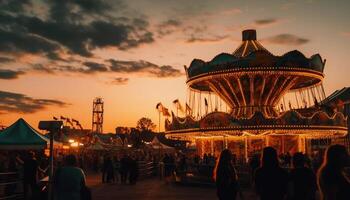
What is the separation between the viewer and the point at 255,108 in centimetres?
3638

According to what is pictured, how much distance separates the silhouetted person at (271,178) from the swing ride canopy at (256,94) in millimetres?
24535

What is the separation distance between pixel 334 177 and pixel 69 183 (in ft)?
13.3

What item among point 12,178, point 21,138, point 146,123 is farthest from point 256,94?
point 146,123

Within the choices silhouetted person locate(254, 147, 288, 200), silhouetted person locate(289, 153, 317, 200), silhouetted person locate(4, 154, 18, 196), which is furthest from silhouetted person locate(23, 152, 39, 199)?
silhouetted person locate(289, 153, 317, 200)

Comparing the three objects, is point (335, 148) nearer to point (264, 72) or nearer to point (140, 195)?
point (140, 195)

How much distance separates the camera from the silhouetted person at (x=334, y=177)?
5.26 metres

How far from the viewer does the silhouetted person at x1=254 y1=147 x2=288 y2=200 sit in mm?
7047

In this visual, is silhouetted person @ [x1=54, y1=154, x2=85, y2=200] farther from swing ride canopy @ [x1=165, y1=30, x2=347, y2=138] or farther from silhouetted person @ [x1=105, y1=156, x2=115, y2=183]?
swing ride canopy @ [x1=165, y1=30, x2=347, y2=138]

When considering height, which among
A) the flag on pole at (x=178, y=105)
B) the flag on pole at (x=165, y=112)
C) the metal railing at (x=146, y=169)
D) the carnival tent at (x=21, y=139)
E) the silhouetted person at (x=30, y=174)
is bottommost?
the metal railing at (x=146, y=169)

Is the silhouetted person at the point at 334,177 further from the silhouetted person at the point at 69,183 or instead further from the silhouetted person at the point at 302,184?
the silhouetted person at the point at 69,183

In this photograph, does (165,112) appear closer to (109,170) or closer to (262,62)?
(262,62)

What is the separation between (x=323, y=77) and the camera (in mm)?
34750

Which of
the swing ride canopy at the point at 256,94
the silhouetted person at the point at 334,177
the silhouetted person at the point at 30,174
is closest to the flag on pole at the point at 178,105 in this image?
the swing ride canopy at the point at 256,94

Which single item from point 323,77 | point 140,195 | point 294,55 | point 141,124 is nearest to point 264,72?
point 294,55
